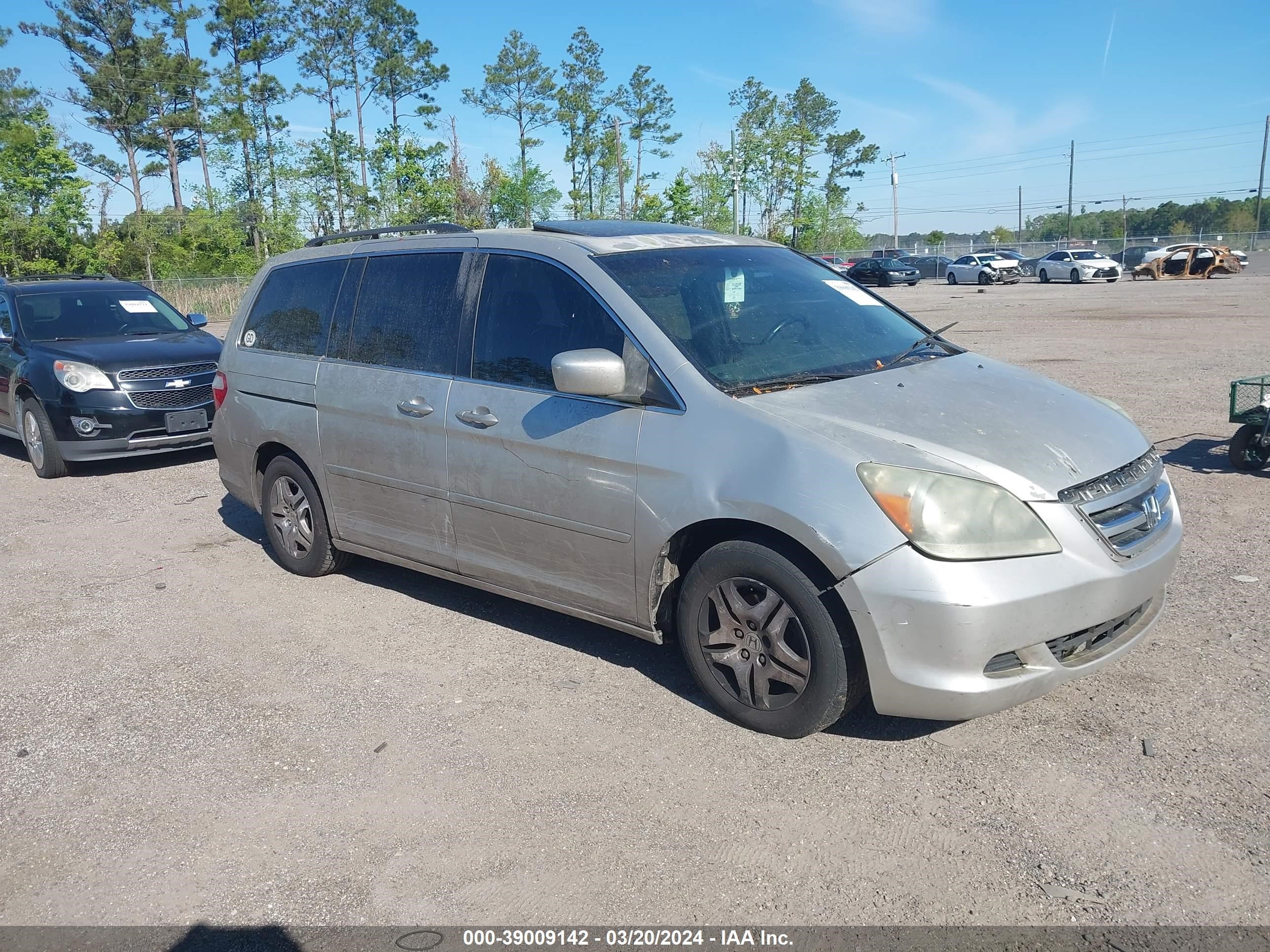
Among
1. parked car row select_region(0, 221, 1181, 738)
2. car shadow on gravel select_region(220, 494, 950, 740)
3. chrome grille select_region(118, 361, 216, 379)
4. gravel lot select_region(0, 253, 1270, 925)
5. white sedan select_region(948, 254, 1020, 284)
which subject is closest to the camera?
gravel lot select_region(0, 253, 1270, 925)

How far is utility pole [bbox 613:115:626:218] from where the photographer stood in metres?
53.8

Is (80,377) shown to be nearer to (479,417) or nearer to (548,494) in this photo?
(479,417)

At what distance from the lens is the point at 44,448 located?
9.46 meters

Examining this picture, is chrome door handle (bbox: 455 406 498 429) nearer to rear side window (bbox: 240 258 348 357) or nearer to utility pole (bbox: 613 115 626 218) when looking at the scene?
rear side window (bbox: 240 258 348 357)

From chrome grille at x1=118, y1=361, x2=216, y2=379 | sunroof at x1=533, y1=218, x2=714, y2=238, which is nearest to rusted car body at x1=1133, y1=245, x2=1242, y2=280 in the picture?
chrome grille at x1=118, y1=361, x2=216, y2=379

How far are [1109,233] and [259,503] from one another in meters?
126

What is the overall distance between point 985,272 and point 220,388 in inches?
1857

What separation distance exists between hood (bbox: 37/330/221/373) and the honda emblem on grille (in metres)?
8.07

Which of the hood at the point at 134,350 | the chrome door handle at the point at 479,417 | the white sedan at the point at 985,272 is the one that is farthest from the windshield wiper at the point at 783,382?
the white sedan at the point at 985,272

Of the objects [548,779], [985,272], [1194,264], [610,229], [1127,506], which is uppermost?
[985,272]

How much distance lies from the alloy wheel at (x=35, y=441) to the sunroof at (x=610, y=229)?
670 cm

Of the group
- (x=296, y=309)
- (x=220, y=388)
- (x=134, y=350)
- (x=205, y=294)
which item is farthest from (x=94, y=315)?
(x=205, y=294)

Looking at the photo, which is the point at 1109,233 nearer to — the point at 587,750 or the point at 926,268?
the point at 926,268

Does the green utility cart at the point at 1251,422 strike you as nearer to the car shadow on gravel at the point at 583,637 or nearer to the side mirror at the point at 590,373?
the car shadow on gravel at the point at 583,637
